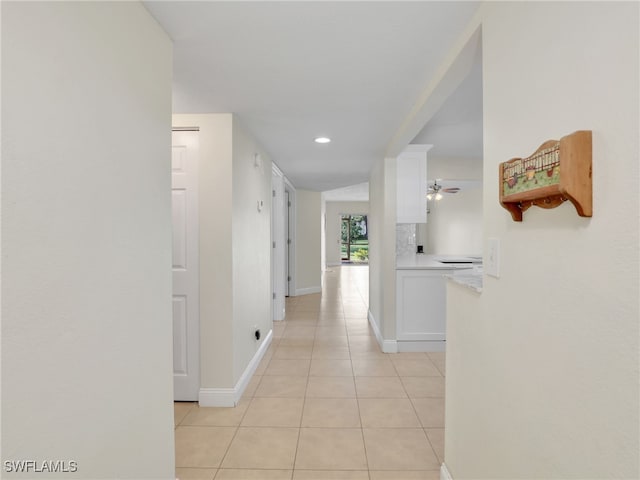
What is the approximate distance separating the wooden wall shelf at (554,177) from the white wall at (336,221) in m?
11.9

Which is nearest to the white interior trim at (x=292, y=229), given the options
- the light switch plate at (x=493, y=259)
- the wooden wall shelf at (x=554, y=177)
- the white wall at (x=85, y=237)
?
the white wall at (x=85, y=237)

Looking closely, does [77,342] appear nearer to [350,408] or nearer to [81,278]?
[81,278]

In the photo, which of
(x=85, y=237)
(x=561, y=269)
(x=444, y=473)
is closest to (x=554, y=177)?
(x=561, y=269)

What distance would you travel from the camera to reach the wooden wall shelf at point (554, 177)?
2.49 feet

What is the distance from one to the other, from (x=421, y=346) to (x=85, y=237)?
11.6 ft

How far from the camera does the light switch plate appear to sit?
125 cm

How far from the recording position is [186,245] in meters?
2.68

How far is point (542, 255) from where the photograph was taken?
97cm

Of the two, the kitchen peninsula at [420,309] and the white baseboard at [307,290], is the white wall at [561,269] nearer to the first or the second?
the kitchen peninsula at [420,309]

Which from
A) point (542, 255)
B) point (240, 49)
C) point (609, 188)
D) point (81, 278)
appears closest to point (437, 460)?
point (542, 255)

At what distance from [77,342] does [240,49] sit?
1.45 meters

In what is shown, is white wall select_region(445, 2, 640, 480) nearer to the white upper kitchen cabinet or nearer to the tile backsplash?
the white upper kitchen cabinet

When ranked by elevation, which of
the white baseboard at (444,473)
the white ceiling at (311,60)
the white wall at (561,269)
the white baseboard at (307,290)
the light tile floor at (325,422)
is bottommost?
the light tile floor at (325,422)

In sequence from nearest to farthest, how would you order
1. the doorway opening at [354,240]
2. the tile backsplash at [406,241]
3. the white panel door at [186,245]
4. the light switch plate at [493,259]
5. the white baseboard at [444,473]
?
1. the light switch plate at [493,259]
2. the white baseboard at [444,473]
3. the white panel door at [186,245]
4. the tile backsplash at [406,241]
5. the doorway opening at [354,240]
